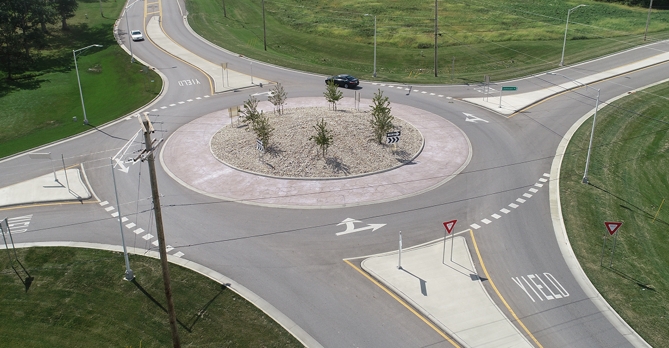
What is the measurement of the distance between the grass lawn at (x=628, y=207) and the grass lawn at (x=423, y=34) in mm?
16044

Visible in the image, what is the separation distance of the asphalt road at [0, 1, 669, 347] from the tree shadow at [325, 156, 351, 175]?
4358mm

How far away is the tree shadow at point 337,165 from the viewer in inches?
1305

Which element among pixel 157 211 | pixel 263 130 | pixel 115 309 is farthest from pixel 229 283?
pixel 263 130

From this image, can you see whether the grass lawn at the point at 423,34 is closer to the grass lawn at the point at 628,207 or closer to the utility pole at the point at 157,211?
the grass lawn at the point at 628,207

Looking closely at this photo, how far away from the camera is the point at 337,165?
110 ft

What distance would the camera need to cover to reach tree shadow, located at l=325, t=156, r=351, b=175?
33.2 meters

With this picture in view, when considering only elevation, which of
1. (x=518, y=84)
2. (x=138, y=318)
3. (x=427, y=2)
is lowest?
(x=138, y=318)

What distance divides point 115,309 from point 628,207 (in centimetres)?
2711

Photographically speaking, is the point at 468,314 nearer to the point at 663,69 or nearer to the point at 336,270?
the point at 336,270

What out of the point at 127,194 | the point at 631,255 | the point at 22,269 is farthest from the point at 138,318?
the point at 631,255

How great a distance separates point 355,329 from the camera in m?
20.6

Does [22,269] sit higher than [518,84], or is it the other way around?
[518,84]

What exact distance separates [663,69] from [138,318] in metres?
56.4

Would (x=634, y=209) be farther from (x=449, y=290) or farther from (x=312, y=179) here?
(x=312, y=179)
